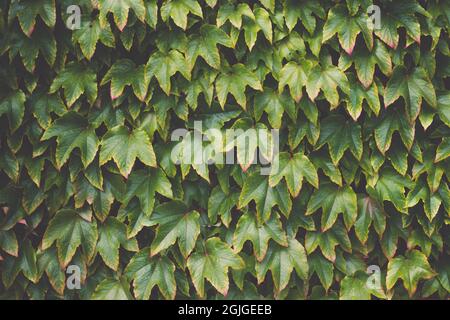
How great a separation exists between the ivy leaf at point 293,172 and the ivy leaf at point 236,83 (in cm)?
30

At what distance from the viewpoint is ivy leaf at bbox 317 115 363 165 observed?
92.8 inches

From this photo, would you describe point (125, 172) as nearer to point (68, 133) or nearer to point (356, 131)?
point (68, 133)

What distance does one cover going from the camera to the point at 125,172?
229 cm

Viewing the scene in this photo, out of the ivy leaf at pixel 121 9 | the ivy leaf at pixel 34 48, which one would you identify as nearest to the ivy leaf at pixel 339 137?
the ivy leaf at pixel 121 9

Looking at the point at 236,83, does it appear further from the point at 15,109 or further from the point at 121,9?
the point at 15,109

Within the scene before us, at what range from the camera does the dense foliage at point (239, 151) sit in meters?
2.31

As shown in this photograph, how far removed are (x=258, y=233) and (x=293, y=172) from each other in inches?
12.6

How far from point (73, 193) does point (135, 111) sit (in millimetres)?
479

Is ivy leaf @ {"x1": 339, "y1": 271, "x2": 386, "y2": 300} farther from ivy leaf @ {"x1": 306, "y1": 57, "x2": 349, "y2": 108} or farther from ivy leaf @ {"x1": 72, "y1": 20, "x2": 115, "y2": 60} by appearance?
ivy leaf @ {"x1": 72, "y1": 20, "x2": 115, "y2": 60}

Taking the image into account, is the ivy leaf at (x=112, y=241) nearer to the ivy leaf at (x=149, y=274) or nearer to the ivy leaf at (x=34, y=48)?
the ivy leaf at (x=149, y=274)

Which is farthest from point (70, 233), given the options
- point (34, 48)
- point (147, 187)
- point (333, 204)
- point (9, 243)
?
point (333, 204)

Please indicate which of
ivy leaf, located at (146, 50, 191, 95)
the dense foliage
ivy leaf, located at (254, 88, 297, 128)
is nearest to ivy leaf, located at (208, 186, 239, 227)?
the dense foliage

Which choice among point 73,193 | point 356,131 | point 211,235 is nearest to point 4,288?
point 73,193

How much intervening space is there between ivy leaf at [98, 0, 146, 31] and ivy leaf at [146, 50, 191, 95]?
0.60 ft
